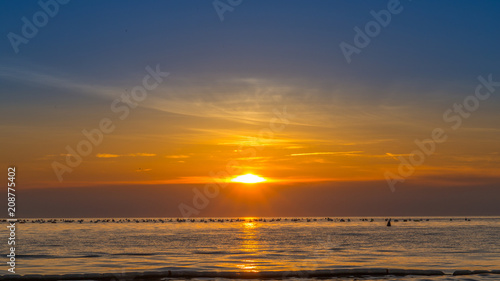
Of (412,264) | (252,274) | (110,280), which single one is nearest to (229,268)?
(252,274)

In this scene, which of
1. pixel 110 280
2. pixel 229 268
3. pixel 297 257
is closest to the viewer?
pixel 110 280

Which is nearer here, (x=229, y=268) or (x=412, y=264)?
(x=229, y=268)

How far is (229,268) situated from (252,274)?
7496 mm

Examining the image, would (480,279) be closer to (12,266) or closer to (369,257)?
(369,257)

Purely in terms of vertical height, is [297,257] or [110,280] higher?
[297,257]

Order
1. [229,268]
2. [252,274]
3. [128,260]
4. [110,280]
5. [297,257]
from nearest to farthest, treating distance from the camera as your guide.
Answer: [110,280] < [252,274] < [229,268] < [128,260] < [297,257]

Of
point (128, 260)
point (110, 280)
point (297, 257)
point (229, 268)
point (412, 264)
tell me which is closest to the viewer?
point (110, 280)

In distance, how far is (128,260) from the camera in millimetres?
57125

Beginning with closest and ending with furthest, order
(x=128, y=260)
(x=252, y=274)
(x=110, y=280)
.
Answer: (x=110, y=280) < (x=252, y=274) < (x=128, y=260)

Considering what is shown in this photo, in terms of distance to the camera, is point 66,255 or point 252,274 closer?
point 252,274

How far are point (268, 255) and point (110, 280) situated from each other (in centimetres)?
2692

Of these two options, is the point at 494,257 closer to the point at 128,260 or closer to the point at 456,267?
the point at 456,267

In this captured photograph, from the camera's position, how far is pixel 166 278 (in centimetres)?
4094

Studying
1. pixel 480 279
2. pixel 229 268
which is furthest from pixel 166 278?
pixel 480 279
